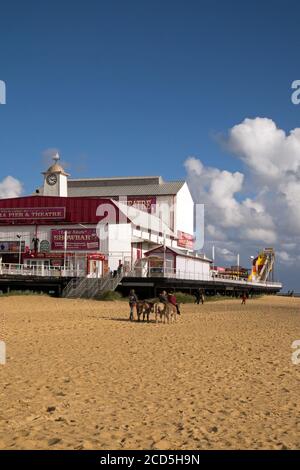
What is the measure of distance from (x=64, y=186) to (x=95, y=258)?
1760 cm

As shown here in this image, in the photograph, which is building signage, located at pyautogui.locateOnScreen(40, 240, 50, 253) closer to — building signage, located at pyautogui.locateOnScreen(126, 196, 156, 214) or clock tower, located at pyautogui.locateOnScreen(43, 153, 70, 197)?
clock tower, located at pyautogui.locateOnScreen(43, 153, 70, 197)

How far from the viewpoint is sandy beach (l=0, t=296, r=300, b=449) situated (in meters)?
6.55

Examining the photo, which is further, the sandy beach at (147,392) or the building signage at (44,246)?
the building signage at (44,246)

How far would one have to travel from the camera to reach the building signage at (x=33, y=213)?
4881 centimetres

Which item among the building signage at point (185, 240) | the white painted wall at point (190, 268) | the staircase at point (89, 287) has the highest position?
the building signage at point (185, 240)

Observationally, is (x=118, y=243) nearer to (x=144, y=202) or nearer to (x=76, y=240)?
(x=76, y=240)

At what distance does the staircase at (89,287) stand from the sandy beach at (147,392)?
2082cm

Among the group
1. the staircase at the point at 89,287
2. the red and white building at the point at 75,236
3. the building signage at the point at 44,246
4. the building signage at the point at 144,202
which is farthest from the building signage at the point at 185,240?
the staircase at the point at 89,287

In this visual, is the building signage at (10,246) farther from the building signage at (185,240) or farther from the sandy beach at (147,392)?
the sandy beach at (147,392)

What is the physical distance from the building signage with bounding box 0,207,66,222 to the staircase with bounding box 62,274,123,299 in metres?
10.9

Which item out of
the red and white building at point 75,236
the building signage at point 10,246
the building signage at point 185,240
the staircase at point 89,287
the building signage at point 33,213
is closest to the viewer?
the staircase at point 89,287

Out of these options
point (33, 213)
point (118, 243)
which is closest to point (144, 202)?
point (33, 213)

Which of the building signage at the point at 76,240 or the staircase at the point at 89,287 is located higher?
the building signage at the point at 76,240

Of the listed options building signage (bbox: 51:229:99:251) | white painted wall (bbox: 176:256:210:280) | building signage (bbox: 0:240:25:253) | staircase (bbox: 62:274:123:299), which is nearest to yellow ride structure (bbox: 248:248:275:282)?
white painted wall (bbox: 176:256:210:280)
